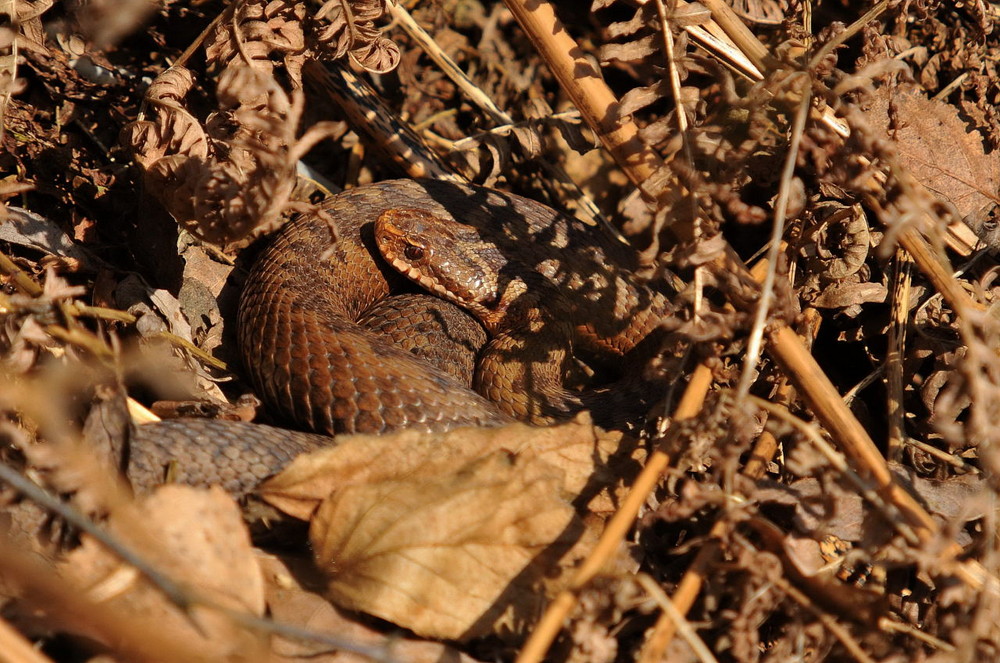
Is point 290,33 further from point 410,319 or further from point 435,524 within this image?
point 435,524

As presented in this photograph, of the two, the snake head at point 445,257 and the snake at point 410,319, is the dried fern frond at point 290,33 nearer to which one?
the snake at point 410,319

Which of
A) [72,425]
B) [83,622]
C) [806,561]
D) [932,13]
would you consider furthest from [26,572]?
[932,13]

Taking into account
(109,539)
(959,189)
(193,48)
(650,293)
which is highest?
(193,48)

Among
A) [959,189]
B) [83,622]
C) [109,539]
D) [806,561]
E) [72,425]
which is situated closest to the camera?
Result: [109,539]

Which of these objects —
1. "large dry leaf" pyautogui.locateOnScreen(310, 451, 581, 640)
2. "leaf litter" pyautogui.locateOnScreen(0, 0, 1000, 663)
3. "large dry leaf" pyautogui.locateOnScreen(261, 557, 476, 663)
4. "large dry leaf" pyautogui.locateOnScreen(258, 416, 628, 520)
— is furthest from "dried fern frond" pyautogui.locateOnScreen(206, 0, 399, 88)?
"large dry leaf" pyautogui.locateOnScreen(261, 557, 476, 663)

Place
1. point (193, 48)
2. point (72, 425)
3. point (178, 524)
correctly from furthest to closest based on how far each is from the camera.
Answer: point (193, 48) < point (72, 425) < point (178, 524)

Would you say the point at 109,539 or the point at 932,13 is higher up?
the point at 109,539

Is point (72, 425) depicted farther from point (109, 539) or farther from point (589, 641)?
point (589, 641)

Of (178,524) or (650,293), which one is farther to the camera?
(650,293)
